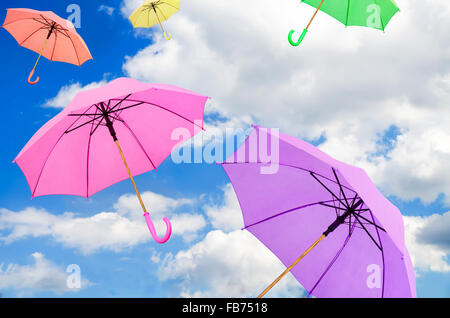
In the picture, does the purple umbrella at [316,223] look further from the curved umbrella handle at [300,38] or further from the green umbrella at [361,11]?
the green umbrella at [361,11]

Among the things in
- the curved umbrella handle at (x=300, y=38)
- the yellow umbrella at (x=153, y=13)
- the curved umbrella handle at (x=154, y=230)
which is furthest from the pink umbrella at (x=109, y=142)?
the yellow umbrella at (x=153, y=13)

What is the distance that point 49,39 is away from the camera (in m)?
8.88

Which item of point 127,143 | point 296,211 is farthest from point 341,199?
point 127,143

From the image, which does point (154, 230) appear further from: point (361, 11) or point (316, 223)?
point (361, 11)

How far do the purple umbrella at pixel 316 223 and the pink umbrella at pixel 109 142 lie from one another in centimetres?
120

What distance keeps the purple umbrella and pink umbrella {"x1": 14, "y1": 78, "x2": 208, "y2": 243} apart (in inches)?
47.4

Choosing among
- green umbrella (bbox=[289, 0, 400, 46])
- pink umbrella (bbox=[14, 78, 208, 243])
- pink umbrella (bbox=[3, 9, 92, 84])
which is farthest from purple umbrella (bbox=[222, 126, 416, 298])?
pink umbrella (bbox=[3, 9, 92, 84])

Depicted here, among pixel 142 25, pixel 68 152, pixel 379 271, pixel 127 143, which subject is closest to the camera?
pixel 379 271

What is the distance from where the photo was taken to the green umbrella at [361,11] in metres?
6.90

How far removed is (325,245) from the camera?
4.98m

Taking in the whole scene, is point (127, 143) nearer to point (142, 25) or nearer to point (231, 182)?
point (231, 182)

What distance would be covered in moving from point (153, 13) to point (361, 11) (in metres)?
5.60
